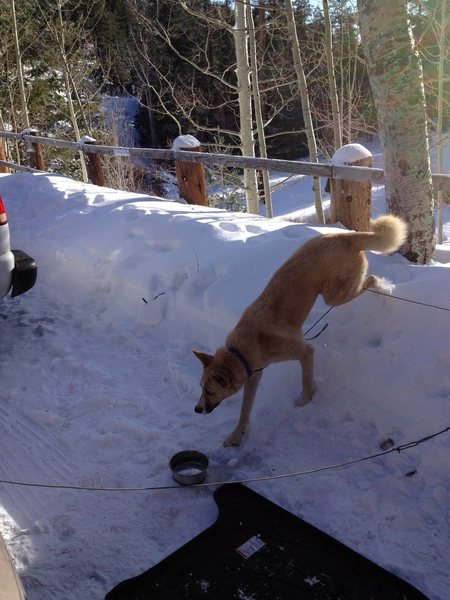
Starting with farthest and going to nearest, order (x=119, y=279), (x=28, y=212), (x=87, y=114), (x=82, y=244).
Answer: (x=87, y=114), (x=28, y=212), (x=82, y=244), (x=119, y=279)

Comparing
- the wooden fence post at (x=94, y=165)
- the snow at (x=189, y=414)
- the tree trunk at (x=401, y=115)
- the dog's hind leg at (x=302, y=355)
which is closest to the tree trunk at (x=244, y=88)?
the wooden fence post at (x=94, y=165)

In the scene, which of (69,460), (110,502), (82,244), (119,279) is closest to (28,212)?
(82,244)

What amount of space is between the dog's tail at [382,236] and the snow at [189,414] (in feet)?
1.32

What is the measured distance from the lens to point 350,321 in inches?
153

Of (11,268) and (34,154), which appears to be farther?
(34,154)

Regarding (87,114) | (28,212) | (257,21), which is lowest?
(28,212)

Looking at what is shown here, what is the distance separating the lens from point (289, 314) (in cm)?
351

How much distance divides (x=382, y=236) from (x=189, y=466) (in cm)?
204

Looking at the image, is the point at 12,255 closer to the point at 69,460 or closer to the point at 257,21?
the point at 69,460

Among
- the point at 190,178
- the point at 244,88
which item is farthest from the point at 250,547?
the point at 244,88

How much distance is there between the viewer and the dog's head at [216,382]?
331 cm

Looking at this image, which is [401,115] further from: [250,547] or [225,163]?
[250,547]

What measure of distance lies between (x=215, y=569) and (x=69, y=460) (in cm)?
128

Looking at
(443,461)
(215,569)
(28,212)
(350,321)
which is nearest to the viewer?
(215,569)
